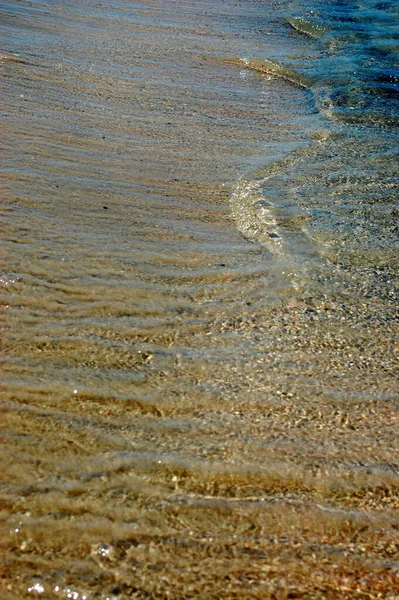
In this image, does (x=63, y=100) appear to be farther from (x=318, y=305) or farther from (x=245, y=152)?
(x=318, y=305)

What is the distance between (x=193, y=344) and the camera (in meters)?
2.92

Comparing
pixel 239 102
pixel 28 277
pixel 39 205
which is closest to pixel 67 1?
pixel 239 102

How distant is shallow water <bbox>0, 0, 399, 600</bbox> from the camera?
6.68 ft

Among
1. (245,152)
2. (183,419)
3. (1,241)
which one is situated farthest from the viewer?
(245,152)

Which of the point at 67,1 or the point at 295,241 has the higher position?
the point at 67,1

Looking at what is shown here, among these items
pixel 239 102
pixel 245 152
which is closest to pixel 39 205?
pixel 245 152

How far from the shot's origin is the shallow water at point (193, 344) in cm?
204

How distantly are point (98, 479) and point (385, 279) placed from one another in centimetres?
196

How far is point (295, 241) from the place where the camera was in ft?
12.7

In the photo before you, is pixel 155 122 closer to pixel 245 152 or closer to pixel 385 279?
pixel 245 152

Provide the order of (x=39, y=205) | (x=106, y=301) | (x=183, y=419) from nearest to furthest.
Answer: (x=183, y=419) → (x=106, y=301) → (x=39, y=205)

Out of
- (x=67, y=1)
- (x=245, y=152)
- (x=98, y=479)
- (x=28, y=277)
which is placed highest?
(x=67, y=1)

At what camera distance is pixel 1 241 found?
3436mm

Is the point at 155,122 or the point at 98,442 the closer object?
the point at 98,442
